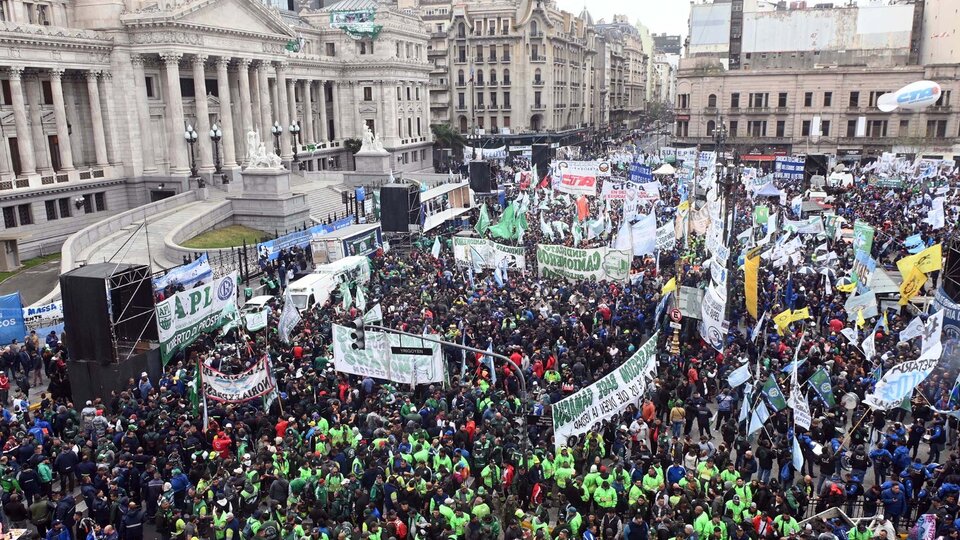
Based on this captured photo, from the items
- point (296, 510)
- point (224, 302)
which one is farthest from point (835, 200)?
point (296, 510)

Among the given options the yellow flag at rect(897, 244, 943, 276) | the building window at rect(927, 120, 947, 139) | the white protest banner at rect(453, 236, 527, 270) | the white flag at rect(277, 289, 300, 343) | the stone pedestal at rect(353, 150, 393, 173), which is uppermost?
the building window at rect(927, 120, 947, 139)

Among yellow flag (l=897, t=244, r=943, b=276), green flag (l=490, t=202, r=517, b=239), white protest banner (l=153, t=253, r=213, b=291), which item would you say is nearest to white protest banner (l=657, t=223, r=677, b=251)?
green flag (l=490, t=202, r=517, b=239)

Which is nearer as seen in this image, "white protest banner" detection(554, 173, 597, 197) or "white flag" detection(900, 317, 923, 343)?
"white flag" detection(900, 317, 923, 343)

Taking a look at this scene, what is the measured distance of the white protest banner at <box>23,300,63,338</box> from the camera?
2323 centimetres

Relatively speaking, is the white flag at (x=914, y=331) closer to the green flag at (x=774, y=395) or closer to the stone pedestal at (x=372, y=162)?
the green flag at (x=774, y=395)

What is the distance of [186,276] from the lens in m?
24.5

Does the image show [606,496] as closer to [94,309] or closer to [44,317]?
[94,309]

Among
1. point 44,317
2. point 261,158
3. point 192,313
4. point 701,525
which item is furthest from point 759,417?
point 261,158

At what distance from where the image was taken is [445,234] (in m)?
38.2

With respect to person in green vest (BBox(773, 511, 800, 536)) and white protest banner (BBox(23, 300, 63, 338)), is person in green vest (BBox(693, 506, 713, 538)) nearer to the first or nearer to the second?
person in green vest (BBox(773, 511, 800, 536))

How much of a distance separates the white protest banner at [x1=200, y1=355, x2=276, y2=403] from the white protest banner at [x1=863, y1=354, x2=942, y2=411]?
12274 mm

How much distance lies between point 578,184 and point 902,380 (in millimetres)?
24190

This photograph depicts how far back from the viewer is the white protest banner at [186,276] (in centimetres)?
2431

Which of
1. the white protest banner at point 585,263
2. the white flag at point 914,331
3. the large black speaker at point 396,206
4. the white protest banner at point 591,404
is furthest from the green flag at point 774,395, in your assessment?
the large black speaker at point 396,206
